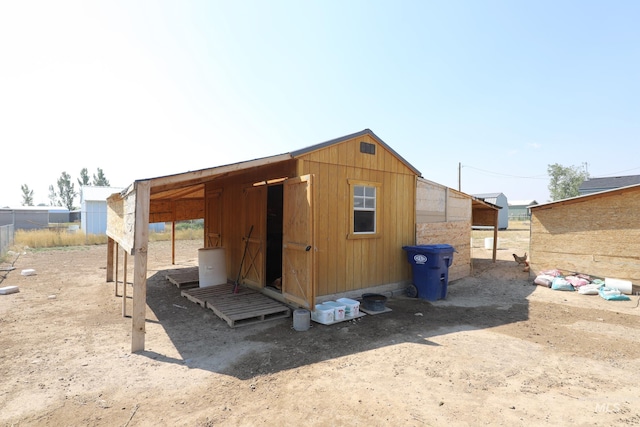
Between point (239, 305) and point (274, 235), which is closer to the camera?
point (239, 305)

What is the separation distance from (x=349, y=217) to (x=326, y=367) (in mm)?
3307

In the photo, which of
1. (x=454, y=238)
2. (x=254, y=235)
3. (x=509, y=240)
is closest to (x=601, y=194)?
(x=454, y=238)

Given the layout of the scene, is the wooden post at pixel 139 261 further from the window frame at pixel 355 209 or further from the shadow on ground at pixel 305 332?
the window frame at pixel 355 209

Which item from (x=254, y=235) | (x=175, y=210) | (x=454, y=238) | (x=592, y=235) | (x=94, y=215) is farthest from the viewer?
(x=94, y=215)

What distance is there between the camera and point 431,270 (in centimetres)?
694

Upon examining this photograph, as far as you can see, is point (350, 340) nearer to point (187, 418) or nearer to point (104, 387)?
point (187, 418)

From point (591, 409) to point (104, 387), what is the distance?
4.80 m

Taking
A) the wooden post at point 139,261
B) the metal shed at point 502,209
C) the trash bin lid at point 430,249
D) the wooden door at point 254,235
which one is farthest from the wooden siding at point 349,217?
the metal shed at point 502,209

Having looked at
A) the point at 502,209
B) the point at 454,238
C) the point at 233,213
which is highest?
the point at 502,209

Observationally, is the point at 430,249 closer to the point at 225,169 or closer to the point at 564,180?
the point at 225,169

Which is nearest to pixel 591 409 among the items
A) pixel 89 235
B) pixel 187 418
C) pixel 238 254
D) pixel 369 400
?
pixel 369 400

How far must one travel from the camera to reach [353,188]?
21.7ft

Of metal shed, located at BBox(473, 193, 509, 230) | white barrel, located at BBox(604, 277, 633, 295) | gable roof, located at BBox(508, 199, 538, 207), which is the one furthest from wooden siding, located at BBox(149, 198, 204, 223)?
gable roof, located at BBox(508, 199, 538, 207)

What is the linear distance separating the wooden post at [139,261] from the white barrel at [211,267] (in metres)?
3.44
